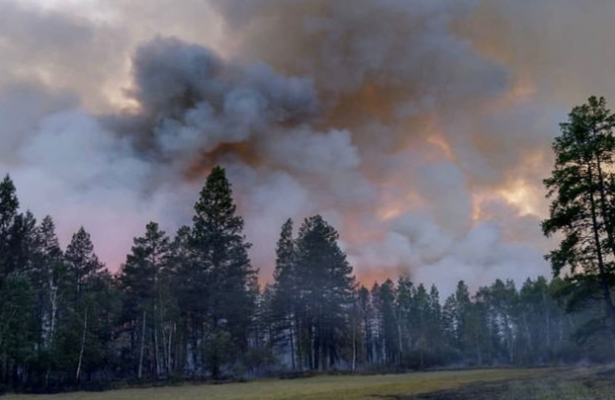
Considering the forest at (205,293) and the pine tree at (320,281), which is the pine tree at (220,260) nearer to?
the forest at (205,293)

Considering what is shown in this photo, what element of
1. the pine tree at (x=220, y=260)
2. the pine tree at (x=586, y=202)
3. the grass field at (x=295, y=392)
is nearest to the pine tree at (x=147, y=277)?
the pine tree at (x=220, y=260)

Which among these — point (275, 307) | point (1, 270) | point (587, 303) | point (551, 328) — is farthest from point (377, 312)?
point (587, 303)

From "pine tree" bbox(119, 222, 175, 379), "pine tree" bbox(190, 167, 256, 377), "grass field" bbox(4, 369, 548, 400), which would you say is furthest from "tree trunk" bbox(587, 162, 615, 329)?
"pine tree" bbox(119, 222, 175, 379)

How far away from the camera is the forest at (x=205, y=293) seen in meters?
25.8

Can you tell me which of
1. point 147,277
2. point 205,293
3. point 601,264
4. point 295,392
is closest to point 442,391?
point 295,392

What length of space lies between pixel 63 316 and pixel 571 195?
52476 millimetres

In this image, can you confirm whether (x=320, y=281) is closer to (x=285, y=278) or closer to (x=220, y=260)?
(x=285, y=278)

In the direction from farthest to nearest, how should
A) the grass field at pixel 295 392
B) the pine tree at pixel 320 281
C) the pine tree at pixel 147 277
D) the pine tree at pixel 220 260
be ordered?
the pine tree at pixel 320 281 < the pine tree at pixel 147 277 < the pine tree at pixel 220 260 < the grass field at pixel 295 392

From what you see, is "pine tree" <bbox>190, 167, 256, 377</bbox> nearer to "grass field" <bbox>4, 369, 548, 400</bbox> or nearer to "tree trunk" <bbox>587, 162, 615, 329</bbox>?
"grass field" <bbox>4, 369, 548, 400</bbox>

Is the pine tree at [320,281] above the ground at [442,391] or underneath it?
above

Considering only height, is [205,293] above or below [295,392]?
above

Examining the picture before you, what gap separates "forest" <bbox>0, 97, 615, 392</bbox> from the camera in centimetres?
2578

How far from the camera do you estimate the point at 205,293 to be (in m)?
53.4

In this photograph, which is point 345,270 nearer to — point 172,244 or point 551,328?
point 172,244
